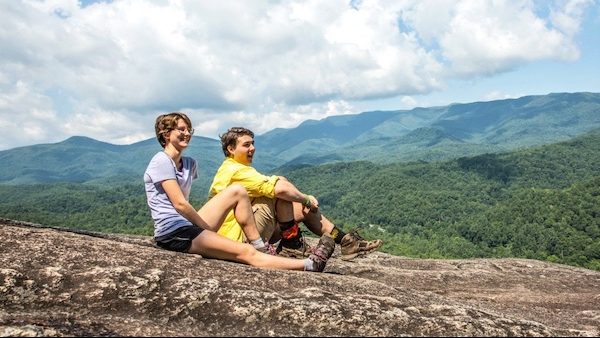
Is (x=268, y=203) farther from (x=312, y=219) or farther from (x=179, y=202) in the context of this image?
(x=179, y=202)

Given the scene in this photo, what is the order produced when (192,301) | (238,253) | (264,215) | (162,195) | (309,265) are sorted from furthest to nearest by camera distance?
(264,215) → (162,195) → (309,265) → (238,253) → (192,301)

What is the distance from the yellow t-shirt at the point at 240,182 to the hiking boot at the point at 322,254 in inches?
48.5

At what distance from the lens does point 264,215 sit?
25.8 ft

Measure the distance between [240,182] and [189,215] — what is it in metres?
1.14

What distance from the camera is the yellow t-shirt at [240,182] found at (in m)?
7.45

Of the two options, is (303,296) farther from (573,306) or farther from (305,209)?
(573,306)

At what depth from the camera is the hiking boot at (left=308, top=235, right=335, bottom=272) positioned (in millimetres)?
7004

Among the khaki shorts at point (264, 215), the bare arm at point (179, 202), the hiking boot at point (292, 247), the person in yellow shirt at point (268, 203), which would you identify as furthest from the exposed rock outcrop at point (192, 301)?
the hiking boot at point (292, 247)

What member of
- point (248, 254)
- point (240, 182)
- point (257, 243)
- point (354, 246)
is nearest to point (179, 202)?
point (240, 182)

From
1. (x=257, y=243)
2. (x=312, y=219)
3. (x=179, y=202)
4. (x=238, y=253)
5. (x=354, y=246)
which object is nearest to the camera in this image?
(x=179, y=202)

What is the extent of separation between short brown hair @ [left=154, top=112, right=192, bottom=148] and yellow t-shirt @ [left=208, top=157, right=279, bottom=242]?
1118mm

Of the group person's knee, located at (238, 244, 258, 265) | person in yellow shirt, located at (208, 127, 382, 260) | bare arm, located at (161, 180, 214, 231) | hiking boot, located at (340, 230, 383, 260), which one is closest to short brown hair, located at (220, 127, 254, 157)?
person in yellow shirt, located at (208, 127, 382, 260)

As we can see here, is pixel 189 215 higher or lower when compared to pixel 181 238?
higher

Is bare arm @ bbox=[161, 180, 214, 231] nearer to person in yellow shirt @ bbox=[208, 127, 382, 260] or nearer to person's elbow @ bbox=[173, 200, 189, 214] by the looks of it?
person's elbow @ bbox=[173, 200, 189, 214]
